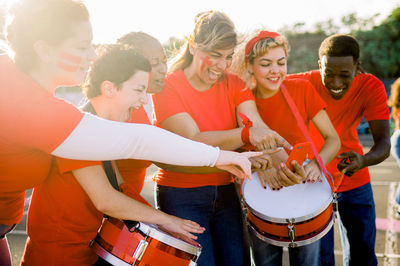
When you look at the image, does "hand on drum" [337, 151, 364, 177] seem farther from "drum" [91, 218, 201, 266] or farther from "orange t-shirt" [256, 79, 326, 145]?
"drum" [91, 218, 201, 266]

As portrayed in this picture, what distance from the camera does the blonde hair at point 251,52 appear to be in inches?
99.0

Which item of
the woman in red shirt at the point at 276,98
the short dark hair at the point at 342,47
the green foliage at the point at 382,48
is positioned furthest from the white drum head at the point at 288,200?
the green foliage at the point at 382,48

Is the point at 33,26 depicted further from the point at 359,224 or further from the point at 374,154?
the point at 359,224

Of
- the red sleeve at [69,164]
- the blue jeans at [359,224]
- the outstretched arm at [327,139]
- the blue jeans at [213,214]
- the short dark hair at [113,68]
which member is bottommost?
the blue jeans at [359,224]

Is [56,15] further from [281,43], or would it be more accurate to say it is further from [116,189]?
[281,43]

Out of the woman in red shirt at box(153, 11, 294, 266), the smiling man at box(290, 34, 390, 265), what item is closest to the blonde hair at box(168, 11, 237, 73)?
the woman in red shirt at box(153, 11, 294, 266)

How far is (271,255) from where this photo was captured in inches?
93.8

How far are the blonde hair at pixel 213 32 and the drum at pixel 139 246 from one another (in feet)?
3.83

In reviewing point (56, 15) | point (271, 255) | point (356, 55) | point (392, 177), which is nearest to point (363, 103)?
point (356, 55)

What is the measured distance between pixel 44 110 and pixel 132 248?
719 millimetres

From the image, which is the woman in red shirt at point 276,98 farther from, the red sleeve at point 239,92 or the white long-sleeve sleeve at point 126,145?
the white long-sleeve sleeve at point 126,145

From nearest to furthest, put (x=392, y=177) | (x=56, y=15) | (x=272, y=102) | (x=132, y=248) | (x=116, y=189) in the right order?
(x=56, y=15), (x=132, y=248), (x=116, y=189), (x=272, y=102), (x=392, y=177)

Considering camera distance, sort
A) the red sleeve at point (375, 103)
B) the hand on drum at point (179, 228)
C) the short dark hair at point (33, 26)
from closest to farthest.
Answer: the short dark hair at point (33, 26) < the hand on drum at point (179, 228) < the red sleeve at point (375, 103)

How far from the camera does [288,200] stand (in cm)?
222
